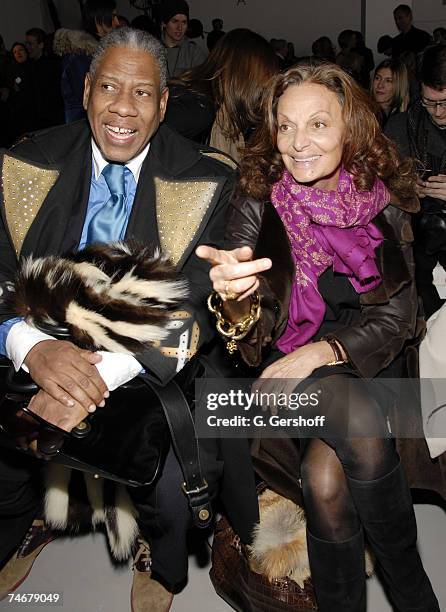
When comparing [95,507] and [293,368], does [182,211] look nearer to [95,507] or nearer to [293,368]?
[293,368]

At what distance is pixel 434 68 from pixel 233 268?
1.97 meters

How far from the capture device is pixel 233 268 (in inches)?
62.6

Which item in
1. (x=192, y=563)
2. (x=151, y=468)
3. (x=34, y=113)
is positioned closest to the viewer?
(x=151, y=468)

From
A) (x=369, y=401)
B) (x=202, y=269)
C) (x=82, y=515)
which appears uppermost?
(x=202, y=269)

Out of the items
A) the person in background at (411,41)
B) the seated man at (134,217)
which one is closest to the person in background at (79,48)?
the seated man at (134,217)

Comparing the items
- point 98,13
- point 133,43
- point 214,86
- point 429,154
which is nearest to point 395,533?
point 133,43

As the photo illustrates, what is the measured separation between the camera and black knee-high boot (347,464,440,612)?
177cm

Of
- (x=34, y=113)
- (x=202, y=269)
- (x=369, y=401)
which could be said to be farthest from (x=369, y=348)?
(x=34, y=113)

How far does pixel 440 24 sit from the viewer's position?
11.1 m

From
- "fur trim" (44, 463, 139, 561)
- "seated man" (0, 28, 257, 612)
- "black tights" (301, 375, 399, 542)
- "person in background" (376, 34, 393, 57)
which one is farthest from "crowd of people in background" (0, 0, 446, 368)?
"person in background" (376, 34, 393, 57)

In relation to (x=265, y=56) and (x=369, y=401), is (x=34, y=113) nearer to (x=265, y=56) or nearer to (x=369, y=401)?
(x=265, y=56)

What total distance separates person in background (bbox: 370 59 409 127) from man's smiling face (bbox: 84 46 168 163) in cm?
263

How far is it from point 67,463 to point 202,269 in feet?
2.49

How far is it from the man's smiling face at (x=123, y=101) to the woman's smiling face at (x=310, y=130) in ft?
1.49
